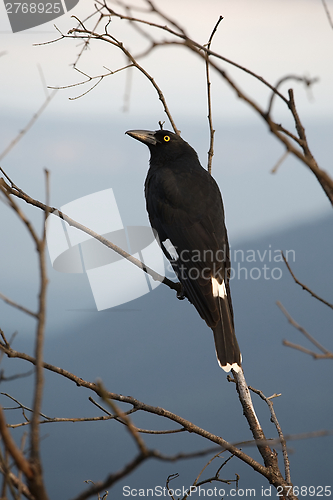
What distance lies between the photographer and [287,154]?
2.97 feet

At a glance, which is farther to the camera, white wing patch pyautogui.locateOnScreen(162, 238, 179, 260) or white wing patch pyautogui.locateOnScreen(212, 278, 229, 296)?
white wing patch pyautogui.locateOnScreen(162, 238, 179, 260)

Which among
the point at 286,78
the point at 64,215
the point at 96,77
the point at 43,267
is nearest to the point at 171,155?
the point at 96,77

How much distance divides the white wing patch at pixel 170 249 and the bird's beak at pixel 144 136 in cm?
86

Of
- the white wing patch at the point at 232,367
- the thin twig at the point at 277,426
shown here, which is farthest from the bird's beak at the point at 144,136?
the thin twig at the point at 277,426

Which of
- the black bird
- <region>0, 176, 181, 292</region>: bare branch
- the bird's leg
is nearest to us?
<region>0, 176, 181, 292</region>: bare branch

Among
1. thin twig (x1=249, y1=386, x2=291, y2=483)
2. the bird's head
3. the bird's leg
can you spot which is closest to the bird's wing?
the bird's leg

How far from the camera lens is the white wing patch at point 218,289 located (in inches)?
99.5

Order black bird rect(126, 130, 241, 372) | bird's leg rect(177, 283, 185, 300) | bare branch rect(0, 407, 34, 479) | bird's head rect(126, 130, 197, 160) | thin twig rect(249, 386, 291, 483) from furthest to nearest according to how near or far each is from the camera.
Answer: bird's head rect(126, 130, 197, 160), bird's leg rect(177, 283, 185, 300), black bird rect(126, 130, 241, 372), thin twig rect(249, 386, 291, 483), bare branch rect(0, 407, 34, 479)

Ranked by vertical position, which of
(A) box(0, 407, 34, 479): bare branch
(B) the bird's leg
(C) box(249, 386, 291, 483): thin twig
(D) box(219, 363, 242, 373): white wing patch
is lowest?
(C) box(249, 386, 291, 483): thin twig

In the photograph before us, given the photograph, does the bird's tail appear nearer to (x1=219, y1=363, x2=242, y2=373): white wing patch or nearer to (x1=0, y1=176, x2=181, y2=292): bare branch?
(x1=219, y1=363, x2=242, y2=373): white wing patch

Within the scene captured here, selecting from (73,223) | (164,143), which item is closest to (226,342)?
(73,223)

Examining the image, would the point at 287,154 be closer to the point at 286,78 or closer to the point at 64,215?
the point at 286,78

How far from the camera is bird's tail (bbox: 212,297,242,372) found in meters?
2.34

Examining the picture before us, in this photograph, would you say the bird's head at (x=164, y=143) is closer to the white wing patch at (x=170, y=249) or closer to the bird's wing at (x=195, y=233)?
the bird's wing at (x=195, y=233)
